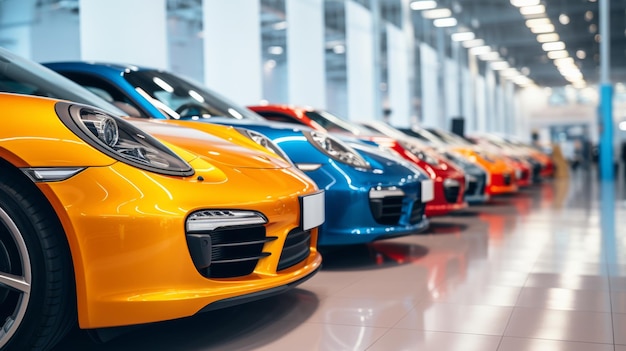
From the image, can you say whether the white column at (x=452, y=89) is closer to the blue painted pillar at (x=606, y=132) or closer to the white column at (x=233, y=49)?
the blue painted pillar at (x=606, y=132)

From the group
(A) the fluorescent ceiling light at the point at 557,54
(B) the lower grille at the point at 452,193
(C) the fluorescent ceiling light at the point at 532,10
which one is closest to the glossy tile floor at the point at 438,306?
(B) the lower grille at the point at 452,193

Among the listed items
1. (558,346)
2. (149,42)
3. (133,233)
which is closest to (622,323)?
(558,346)

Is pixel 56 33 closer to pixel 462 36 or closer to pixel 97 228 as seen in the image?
pixel 97 228

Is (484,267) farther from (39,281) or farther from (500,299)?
(39,281)

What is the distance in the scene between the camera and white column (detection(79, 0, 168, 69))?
5793 millimetres

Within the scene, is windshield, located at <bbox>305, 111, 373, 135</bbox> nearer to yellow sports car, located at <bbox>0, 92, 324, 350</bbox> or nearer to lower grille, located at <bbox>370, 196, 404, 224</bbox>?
lower grille, located at <bbox>370, 196, 404, 224</bbox>

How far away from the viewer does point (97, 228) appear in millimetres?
1965

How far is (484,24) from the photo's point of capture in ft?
76.3

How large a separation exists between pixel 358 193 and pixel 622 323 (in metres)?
1.54

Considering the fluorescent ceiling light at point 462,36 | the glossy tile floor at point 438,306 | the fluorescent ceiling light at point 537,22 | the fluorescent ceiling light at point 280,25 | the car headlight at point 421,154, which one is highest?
the fluorescent ceiling light at point 537,22

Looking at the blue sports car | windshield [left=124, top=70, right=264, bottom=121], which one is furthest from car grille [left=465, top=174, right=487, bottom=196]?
windshield [left=124, top=70, right=264, bottom=121]

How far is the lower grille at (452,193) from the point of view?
5.39 meters

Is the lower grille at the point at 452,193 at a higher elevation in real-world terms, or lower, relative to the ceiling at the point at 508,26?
lower

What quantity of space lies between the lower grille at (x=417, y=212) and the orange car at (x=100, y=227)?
1949 millimetres
